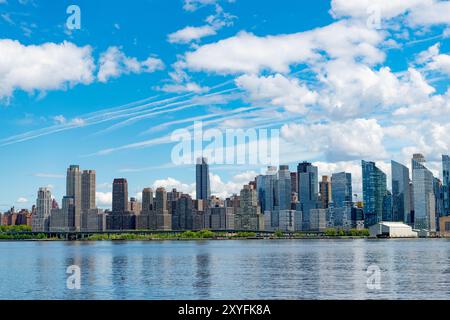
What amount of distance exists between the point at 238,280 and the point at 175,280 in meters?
7.49

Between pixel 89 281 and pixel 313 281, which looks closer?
pixel 313 281
